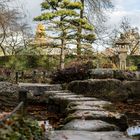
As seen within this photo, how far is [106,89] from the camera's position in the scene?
11.1 meters

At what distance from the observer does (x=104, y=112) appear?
22.5 ft

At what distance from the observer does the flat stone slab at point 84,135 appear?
5.28m

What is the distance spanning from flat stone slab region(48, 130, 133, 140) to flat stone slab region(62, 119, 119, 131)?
19cm

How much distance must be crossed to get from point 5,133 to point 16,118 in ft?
2.24

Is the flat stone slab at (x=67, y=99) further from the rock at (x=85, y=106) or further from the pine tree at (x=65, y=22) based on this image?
the pine tree at (x=65, y=22)

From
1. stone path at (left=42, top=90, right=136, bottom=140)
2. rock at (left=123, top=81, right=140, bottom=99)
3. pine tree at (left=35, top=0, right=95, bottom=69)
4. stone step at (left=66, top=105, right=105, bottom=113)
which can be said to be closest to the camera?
stone path at (left=42, top=90, right=136, bottom=140)

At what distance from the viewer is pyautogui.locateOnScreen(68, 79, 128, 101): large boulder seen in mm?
11094

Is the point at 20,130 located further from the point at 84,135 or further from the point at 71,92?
the point at 71,92

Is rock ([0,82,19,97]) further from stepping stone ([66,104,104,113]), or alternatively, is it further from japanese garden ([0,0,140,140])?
stepping stone ([66,104,104,113])

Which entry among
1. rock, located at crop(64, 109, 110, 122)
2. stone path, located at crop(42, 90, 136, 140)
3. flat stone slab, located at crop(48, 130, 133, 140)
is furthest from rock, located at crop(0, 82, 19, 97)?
flat stone slab, located at crop(48, 130, 133, 140)

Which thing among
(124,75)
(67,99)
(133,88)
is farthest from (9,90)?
(67,99)

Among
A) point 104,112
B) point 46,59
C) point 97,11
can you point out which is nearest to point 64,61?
point 46,59

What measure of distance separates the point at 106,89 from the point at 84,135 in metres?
5.72

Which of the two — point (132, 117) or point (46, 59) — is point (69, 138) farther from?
point (46, 59)
